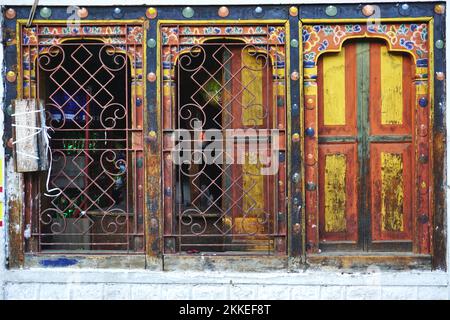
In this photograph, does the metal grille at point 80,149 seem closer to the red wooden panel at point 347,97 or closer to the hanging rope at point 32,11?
the hanging rope at point 32,11

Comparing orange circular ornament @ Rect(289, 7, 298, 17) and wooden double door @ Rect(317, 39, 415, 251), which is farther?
wooden double door @ Rect(317, 39, 415, 251)

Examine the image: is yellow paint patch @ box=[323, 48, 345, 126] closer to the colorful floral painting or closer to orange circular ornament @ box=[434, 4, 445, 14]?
the colorful floral painting

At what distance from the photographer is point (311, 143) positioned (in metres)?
5.70

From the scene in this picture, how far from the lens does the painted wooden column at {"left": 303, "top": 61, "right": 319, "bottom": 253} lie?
569 cm

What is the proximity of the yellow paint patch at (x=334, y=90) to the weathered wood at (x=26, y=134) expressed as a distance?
2.64 m

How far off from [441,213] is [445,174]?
1.16 ft

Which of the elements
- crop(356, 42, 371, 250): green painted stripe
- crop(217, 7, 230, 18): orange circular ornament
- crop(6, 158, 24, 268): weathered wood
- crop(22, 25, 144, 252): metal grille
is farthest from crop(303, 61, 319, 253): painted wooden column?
crop(6, 158, 24, 268): weathered wood

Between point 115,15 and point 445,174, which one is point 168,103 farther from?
point 445,174

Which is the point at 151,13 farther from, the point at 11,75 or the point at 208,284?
the point at 208,284

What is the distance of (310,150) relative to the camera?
18.7 ft

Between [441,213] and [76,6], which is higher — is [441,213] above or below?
below

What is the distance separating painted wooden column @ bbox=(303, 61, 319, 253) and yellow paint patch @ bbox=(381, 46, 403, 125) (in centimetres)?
64

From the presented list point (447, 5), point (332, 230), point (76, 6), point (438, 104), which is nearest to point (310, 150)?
point (332, 230)

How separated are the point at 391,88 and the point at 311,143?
A: 904mm
